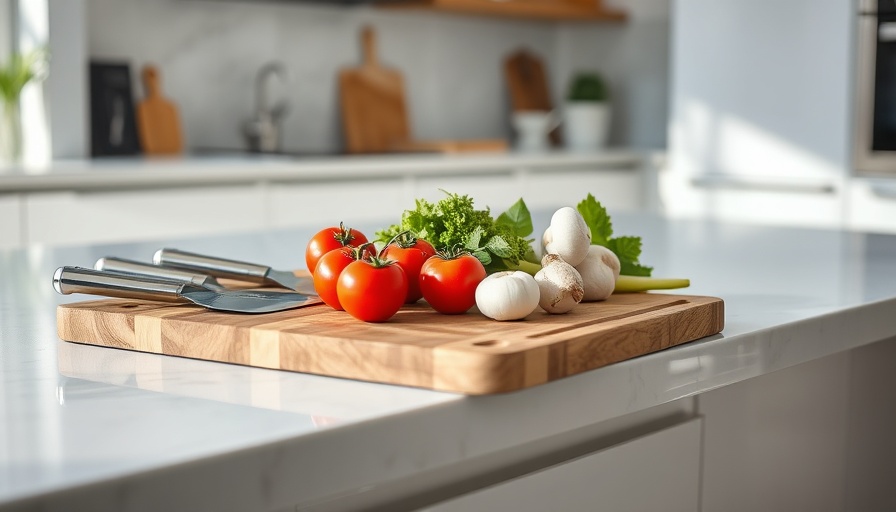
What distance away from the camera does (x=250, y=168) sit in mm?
3430

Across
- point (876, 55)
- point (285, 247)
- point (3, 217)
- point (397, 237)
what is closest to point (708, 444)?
point (397, 237)

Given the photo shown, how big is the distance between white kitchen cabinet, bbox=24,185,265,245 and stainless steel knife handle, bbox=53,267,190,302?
209 centimetres

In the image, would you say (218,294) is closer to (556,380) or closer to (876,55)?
(556,380)

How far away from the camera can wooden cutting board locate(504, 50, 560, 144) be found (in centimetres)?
518

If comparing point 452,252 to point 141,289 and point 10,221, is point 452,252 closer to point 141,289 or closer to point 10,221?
point 141,289

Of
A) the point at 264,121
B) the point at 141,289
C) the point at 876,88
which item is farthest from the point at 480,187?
the point at 141,289

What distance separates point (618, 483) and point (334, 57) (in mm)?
3632

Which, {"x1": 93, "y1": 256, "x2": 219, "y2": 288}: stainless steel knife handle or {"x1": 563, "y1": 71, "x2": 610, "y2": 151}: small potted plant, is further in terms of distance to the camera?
{"x1": 563, "y1": 71, "x2": 610, "y2": 151}: small potted plant

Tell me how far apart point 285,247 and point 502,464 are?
91 cm

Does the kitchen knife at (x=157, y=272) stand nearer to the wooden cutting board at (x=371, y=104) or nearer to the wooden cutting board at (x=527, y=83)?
the wooden cutting board at (x=371, y=104)

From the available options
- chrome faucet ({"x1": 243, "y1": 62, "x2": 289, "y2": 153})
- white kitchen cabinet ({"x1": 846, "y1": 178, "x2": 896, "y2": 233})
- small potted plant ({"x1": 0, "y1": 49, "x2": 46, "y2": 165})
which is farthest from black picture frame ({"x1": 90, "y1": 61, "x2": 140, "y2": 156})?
white kitchen cabinet ({"x1": 846, "y1": 178, "x2": 896, "y2": 233})

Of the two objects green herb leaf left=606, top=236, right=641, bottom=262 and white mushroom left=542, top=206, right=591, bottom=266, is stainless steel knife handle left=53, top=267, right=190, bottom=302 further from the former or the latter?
green herb leaf left=606, top=236, right=641, bottom=262

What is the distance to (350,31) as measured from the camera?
457 cm

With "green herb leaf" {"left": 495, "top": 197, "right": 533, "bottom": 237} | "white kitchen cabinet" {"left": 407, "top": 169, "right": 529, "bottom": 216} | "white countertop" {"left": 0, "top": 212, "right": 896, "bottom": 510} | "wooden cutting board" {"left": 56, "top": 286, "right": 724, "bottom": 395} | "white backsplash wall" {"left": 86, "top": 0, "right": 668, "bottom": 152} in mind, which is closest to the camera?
"white countertop" {"left": 0, "top": 212, "right": 896, "bottom": 510}
